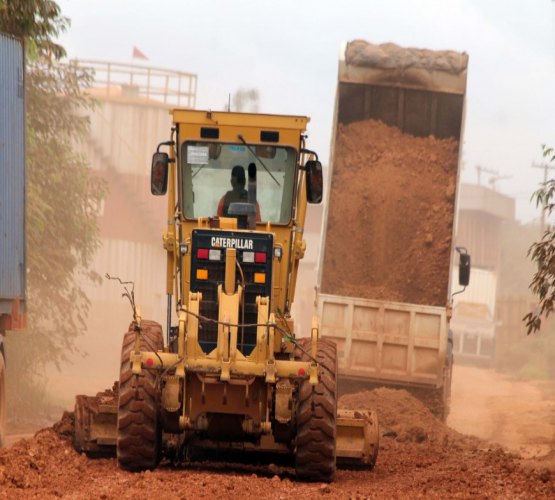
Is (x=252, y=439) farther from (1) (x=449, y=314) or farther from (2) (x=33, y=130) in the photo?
(2) (x=33, y=130)

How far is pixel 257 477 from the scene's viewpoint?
9758 mm

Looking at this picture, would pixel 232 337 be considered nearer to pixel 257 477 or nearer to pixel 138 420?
pixel 138 420

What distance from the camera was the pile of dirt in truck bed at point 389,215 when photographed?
17.5m

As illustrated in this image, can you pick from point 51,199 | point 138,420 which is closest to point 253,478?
point 138,420

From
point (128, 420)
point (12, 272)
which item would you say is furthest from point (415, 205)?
point (128, 420)

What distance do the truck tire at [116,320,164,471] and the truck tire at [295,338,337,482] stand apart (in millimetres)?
1192

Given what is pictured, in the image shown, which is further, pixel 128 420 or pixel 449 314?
pixel 449 314

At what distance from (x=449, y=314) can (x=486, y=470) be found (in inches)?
224

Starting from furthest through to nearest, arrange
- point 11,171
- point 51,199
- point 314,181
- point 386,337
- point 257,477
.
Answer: point 51,199, point 386,337, point 11,171, point 314,181, point 257,477

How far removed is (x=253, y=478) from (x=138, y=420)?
106cm

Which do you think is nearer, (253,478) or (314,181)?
(253,478)

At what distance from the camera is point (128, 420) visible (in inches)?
385

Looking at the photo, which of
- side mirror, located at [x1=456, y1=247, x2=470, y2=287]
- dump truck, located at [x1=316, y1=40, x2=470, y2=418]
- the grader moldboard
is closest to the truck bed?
dump truck, located at [x1=316, y1=40, x2=470, y2=418]

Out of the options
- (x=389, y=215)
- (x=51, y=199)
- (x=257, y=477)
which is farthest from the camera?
(x=51, y=199)
